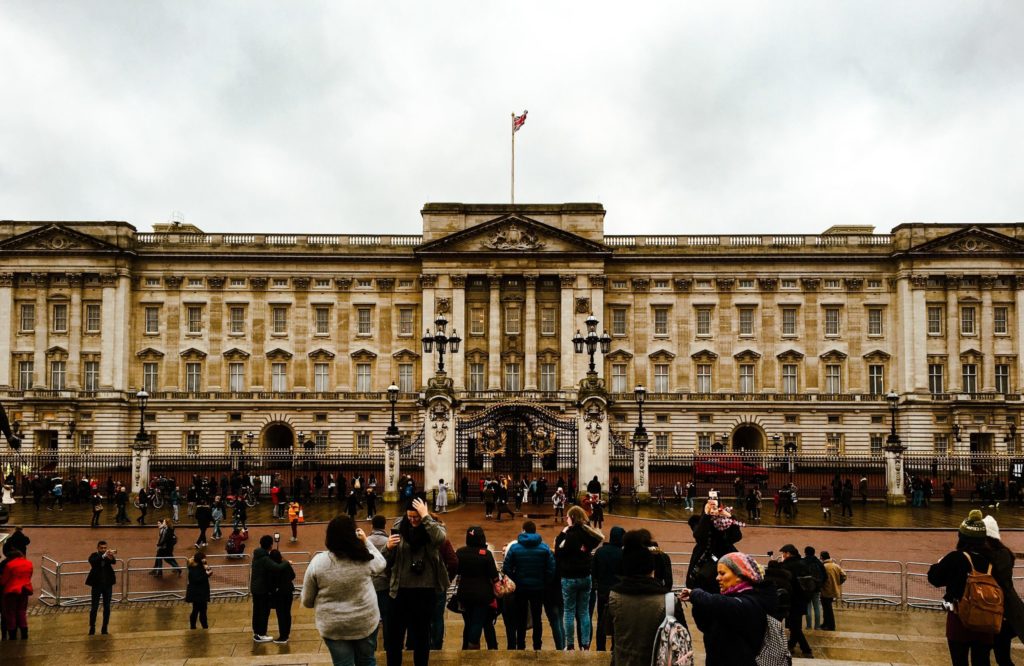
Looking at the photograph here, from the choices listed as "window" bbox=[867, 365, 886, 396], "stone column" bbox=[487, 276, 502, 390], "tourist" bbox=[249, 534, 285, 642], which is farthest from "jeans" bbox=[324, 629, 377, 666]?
"window" bbox=[867, 365, 886, 396]

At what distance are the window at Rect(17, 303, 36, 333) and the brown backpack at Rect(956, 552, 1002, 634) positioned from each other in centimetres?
5863

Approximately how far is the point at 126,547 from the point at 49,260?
3685cm

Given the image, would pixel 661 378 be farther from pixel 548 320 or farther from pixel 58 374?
pixel 58 374

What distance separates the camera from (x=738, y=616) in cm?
586

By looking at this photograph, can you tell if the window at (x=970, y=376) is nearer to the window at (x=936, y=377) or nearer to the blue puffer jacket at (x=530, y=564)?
the window at (x=936, y=377)

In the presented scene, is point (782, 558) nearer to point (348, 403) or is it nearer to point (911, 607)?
point (911, 607)

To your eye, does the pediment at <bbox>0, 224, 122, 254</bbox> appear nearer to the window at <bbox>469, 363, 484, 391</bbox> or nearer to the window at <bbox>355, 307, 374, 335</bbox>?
the window at <bbox>355, 307, 374, 335</bbox>

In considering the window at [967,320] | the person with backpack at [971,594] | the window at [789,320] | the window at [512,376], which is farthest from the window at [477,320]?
the person with backpack at [971,594]

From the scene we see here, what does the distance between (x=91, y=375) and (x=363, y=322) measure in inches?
713

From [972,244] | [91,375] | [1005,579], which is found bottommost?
[1005,579]

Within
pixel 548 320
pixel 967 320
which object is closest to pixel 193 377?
pixel 548 320

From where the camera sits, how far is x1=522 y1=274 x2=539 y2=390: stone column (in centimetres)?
5403

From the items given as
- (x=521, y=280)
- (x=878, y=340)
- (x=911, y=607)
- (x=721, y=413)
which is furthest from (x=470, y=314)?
(x=911, y=607)

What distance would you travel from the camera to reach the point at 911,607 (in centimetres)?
1499
